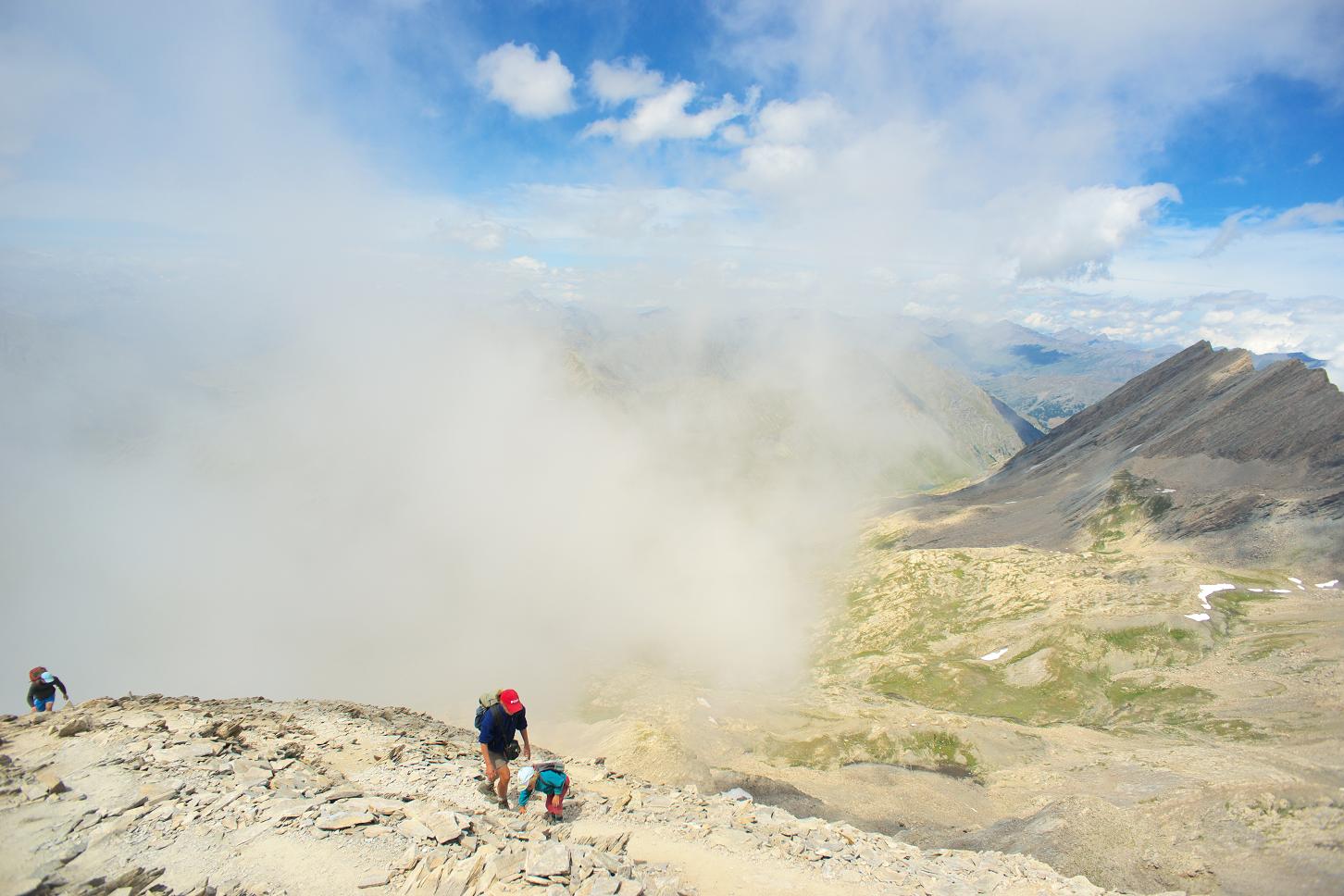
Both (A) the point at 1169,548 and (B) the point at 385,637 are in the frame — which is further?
(B) the point at 385,637

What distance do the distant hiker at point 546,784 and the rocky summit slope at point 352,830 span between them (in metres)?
0.62

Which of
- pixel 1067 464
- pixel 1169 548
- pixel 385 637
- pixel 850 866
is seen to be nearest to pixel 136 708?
pixel 850 866

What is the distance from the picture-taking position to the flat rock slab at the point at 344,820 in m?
18.3

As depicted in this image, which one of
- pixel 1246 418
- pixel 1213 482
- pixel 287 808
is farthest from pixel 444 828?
pixel 1246 418

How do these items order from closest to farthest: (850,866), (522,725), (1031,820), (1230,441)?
(850,866), (522,725), (1031,820), (1230,441)

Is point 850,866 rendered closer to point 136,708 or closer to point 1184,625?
point 136,708

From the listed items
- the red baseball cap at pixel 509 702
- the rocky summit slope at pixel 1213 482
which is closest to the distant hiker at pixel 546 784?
the red baseball cap at pixel 509 702

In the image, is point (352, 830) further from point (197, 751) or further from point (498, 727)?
point (197, 751)

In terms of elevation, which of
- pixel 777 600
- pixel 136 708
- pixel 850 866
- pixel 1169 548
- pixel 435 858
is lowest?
pixel 777 600

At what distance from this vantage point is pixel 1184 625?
82375mm

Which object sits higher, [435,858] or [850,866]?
[435,858]

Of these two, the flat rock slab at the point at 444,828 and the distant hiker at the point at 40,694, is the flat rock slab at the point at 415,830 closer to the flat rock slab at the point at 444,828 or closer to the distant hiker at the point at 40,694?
the flat rock slab at the point at 444,828

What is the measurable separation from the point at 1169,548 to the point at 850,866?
125 meters

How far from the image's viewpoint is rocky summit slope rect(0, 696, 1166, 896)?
16.0 meters
